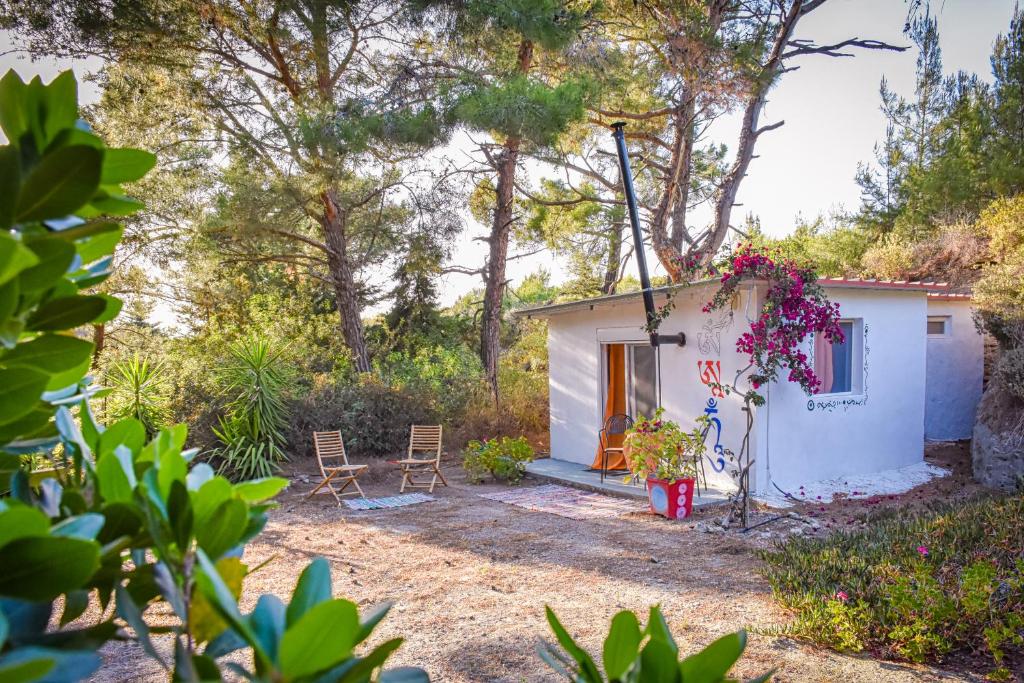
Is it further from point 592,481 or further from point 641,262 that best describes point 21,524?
point 592,481

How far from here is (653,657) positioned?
637mm

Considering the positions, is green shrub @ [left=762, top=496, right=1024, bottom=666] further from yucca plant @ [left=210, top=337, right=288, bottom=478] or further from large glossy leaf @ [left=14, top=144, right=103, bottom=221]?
yucca plant @ [left=210, top=337, right=288, bottom=478]

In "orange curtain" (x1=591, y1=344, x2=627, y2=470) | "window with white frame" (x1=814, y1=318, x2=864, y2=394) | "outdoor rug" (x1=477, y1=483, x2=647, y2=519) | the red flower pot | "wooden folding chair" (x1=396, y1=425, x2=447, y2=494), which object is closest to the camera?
the red flower pot

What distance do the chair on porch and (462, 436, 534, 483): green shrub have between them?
1.08 metres

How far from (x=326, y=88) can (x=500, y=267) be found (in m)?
4.46

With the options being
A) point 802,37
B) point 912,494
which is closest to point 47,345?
point 912,494

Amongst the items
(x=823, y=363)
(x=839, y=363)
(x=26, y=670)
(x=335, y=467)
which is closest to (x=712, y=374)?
(x=823, y=363)

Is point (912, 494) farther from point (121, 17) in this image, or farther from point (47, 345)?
point (121, 17)

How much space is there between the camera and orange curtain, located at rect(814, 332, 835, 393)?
27.2ft

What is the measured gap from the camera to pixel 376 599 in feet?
15.9

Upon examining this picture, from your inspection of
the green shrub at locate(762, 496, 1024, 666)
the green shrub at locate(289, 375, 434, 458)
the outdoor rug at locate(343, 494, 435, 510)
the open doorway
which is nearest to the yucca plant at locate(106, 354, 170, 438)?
the green shrub at locate(289, 375, 434, 458)

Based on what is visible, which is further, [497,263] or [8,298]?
[497,263]

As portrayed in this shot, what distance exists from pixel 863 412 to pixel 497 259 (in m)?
A: 7.04

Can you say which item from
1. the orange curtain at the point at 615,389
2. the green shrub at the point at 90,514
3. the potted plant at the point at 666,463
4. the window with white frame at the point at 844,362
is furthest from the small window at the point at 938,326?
the green shrub at the point at 90,514
